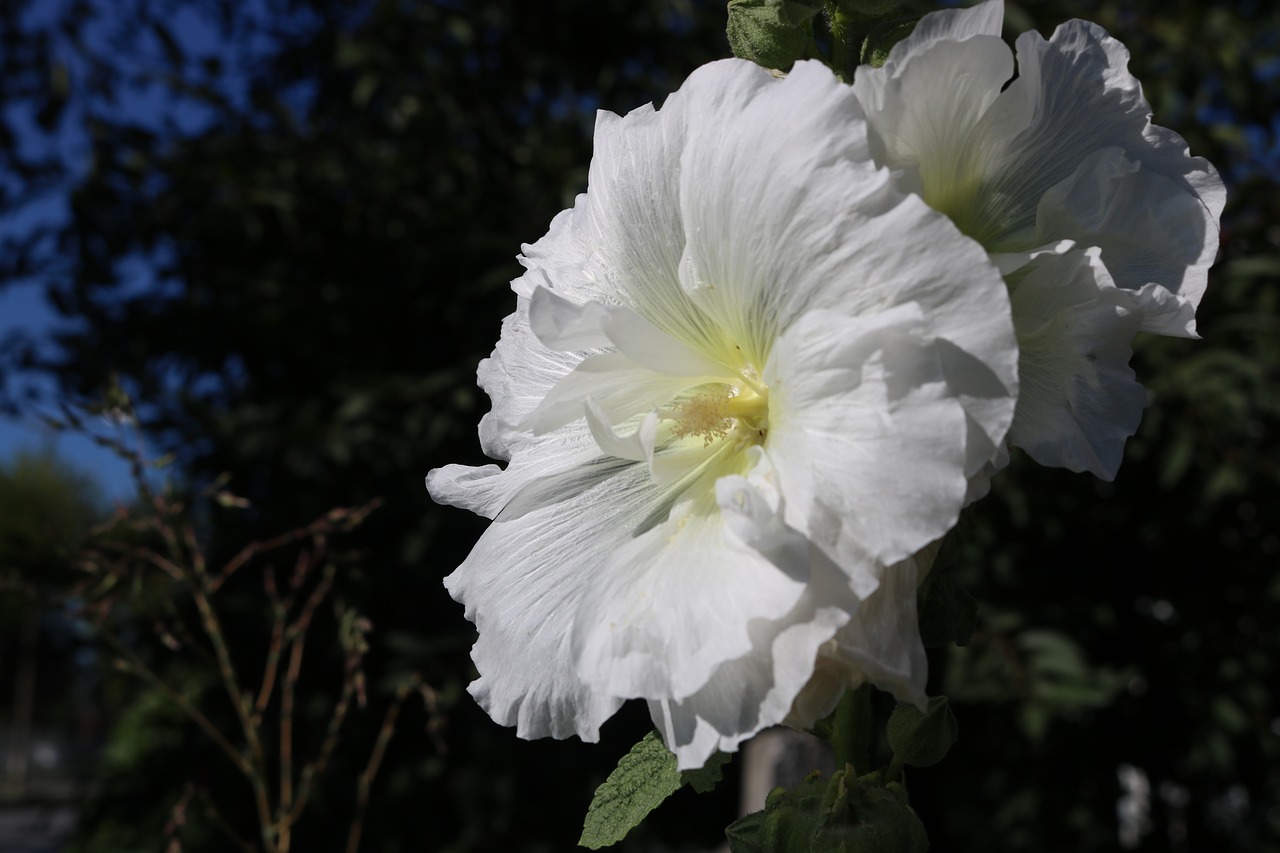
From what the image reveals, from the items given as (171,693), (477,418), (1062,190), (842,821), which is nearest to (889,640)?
(842,821)

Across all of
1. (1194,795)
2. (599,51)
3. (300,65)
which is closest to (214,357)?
(300,65)

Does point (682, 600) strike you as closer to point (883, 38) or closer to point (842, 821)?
point (842, 821)

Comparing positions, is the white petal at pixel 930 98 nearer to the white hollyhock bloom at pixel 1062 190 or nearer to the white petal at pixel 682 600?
the white hollyhock bloom at pixel 1062 190

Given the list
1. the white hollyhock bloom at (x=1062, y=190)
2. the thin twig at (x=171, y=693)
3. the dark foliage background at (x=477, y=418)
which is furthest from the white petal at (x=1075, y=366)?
the dark foliage background at (x=477, y=418)

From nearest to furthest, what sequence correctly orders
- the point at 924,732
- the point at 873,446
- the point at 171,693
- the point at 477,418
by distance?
1. the point at 873,446
2. the point at 924,732
3. the point at 171,693
4. the point at 477,418

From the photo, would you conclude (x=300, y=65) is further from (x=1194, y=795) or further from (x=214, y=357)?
(x=1194, y=795)

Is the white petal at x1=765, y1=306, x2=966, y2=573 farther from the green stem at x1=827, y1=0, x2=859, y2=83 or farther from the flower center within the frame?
the green stem at x1=827, y1=0, x2=859, y2=83
